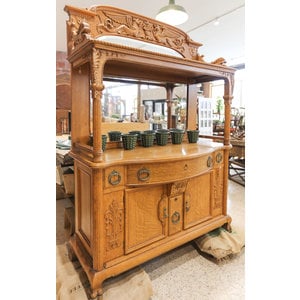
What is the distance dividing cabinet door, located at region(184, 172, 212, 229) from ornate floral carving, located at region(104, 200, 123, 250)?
59 centimetres

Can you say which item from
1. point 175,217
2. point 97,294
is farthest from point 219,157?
point 97,294

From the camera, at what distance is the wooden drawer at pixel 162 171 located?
1500 millimetres

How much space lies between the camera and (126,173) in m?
1.49

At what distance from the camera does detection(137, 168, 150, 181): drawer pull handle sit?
1.50 meters

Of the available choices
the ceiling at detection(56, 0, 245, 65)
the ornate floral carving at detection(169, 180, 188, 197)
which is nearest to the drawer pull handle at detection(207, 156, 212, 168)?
the ornate floral carving at detection(169, 180, 188, 197)

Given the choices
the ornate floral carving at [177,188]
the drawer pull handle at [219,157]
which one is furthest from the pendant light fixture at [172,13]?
the ornate floral carving at [177,188]

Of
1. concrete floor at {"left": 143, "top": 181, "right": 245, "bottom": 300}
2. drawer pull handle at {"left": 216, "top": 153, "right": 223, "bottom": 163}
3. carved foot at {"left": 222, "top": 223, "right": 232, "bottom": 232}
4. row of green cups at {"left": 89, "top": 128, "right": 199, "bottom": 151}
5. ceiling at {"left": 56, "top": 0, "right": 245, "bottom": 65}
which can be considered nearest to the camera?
concrete floor at {"left": 143, "top": 181, "right": 245, "bottom": 300}

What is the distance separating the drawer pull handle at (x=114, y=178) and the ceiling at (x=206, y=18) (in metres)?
2.83

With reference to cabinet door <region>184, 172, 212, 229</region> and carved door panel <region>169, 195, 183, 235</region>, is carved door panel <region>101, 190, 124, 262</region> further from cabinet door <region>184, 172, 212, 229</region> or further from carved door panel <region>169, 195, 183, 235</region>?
cabinet door <region>184, 172, 212, 229</region>

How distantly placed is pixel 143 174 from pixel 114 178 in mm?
190

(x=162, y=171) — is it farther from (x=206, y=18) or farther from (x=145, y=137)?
(x=206, y=18)
